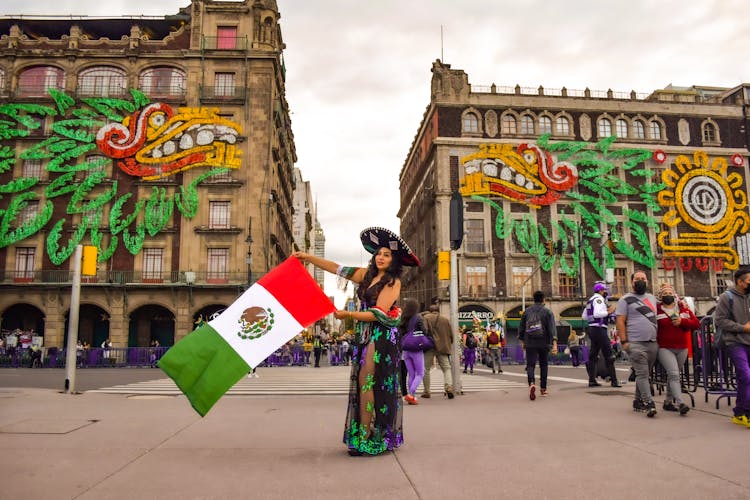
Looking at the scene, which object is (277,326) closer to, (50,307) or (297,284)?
(297,284)

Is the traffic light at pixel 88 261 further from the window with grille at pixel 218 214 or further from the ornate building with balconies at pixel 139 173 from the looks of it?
the window with grille at pixel 218 214

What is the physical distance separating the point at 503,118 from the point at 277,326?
158ft

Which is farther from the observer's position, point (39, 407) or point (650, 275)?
point (650, 275)

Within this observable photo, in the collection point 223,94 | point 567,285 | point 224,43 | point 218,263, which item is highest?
point 224,43

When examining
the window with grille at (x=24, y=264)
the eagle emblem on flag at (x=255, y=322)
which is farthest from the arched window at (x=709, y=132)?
the eagle emblem on flag at (x=255, y=322)

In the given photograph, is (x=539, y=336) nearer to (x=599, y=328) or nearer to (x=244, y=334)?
(x=599, y=328)

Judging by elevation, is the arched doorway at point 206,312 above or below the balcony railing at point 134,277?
below

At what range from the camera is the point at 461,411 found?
7555mm

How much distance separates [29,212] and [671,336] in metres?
42.8

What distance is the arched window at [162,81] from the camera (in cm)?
4047

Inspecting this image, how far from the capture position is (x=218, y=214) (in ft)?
128

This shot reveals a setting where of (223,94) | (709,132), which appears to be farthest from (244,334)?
(709,132)

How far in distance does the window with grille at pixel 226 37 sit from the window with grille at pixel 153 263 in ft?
50.6

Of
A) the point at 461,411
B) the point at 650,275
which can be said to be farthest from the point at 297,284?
the point at 650,275
